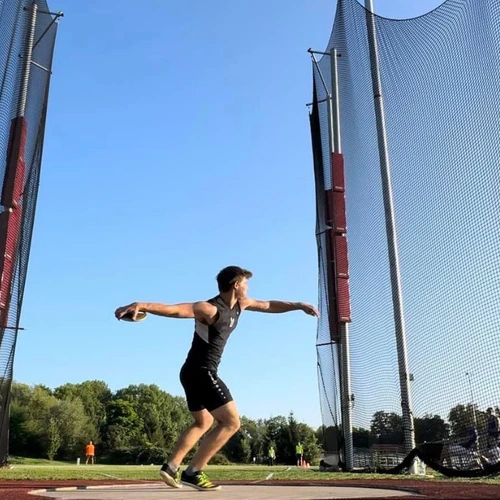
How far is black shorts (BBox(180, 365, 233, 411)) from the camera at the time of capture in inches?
148

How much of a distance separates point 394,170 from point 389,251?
49.1 inches

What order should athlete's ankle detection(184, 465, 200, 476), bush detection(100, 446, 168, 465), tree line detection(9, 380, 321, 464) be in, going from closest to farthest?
athlete's ankle detection(184, 465, 200, 476), bush detection(100, 446, 168, 465), tree line detection(9, 380, 321, 464)

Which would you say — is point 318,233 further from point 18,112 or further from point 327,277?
point 18,112

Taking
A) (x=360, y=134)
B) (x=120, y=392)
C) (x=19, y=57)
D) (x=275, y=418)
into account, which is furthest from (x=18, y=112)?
(x=120, y=392)

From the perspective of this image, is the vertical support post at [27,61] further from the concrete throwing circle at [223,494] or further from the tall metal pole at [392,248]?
the concrete throwing circle at [223,494]

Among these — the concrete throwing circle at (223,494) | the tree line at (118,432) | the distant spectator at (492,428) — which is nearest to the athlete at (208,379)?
the concrete throwing circle at (223,494)

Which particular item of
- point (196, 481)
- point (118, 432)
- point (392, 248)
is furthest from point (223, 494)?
point (118, 432)

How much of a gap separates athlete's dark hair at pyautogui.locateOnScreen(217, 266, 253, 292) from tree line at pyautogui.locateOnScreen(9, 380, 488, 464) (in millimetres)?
32778

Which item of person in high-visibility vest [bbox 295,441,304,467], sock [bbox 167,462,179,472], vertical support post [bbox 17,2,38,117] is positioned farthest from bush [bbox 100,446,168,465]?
sock [bbox 167,462,179,472]

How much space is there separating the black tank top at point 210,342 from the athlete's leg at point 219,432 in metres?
0.26

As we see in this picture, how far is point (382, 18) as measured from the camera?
9.66m

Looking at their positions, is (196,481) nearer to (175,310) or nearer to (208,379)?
(208,379)

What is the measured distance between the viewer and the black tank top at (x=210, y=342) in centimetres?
379

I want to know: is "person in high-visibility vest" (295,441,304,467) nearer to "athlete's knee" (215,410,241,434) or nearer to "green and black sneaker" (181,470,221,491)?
"green and black sneaker" (181,470,221,491)
